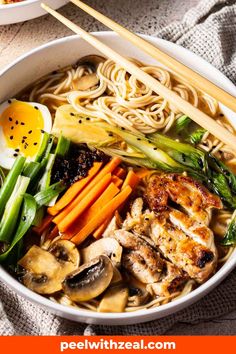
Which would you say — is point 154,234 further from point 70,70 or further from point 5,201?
point 70,70

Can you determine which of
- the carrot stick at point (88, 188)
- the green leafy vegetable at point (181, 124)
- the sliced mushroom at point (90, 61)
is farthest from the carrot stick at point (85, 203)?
the sliced mushroom at point (90, 61)

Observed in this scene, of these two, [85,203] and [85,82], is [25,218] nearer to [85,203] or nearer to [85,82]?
[85,203]

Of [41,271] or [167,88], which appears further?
[167,88]

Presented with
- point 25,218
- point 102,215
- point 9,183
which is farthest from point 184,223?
point 9,183

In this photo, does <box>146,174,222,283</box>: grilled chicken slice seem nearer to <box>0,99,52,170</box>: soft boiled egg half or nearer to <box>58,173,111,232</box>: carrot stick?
<box>58,173,111,232</box>: carrot stick

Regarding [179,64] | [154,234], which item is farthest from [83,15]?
[154,234]

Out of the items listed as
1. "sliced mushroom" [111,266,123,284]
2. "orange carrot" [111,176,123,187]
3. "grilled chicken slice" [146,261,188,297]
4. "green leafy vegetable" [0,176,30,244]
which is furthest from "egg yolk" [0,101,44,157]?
"grilled chicken slice" [146,261,188,297]
